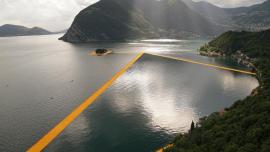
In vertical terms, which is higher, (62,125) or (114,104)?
(114,104)

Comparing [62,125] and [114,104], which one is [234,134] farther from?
[114,104]

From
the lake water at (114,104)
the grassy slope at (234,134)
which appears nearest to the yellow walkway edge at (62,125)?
the lake water at (114,104)

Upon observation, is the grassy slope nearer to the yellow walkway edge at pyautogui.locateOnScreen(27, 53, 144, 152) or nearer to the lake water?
the lake water

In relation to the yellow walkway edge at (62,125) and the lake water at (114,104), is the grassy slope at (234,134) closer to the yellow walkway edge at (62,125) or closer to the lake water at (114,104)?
the lake water at (114,104)

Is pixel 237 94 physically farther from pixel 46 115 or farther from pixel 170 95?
pixel 46 115

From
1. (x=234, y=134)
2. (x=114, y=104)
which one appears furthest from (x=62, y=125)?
(x=234, y=134)

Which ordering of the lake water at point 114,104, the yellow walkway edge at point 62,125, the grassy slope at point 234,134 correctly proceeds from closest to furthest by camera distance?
the grassy slope at point 234,134 < the yellow walkway edge at point 62,125 < the lake water at point 114,104

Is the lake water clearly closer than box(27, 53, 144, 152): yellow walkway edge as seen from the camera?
No

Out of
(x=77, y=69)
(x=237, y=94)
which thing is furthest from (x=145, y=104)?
(x=77, y=69)

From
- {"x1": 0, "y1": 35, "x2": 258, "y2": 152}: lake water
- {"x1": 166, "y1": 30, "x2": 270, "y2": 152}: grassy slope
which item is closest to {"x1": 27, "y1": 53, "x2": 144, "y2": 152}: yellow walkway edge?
{"x1": 0, "y1": 35, "x2": 258, "y2": 152}: lake water
